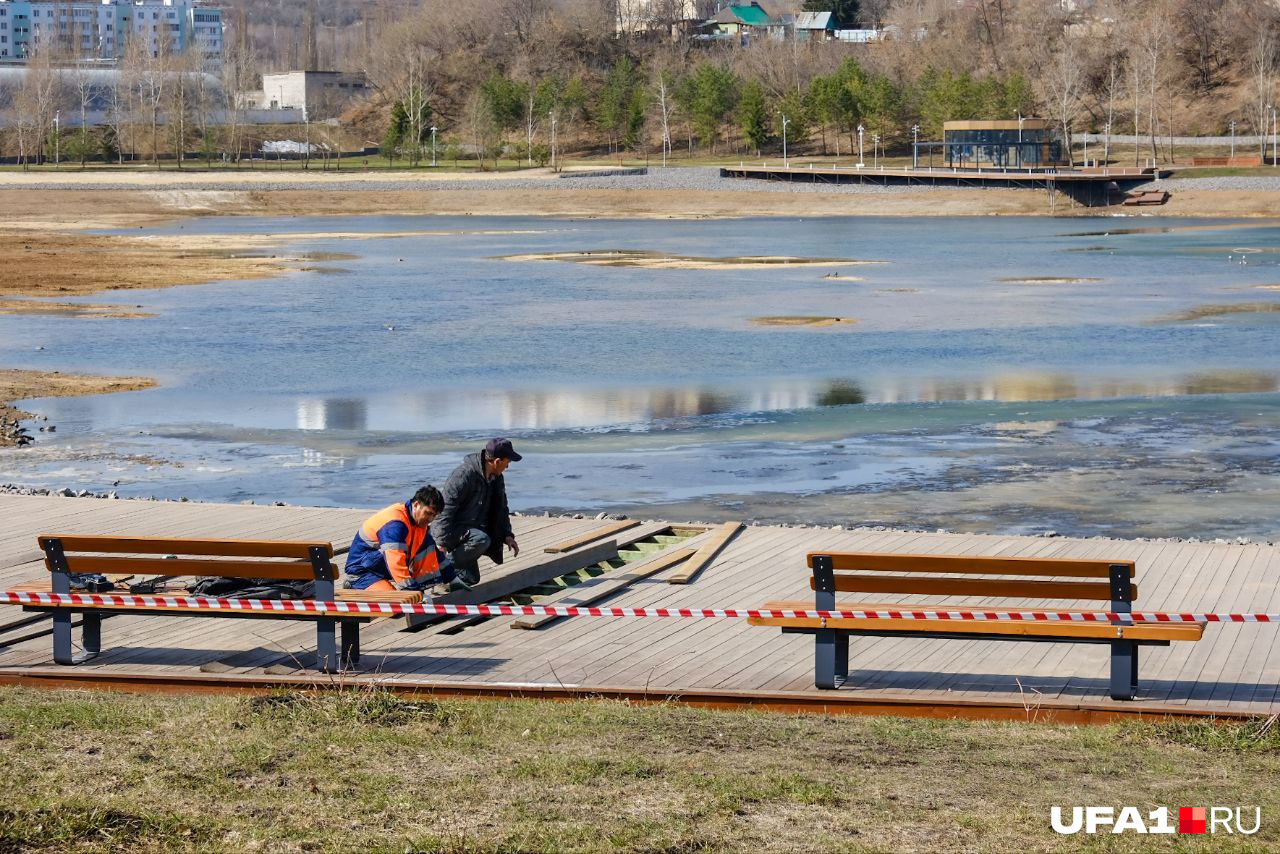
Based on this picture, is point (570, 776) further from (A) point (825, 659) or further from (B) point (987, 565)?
(B) point (987, 565)

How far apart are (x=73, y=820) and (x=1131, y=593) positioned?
5.97m

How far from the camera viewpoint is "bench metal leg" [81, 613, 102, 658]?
1071 centimetres

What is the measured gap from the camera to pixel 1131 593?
9.50 meters

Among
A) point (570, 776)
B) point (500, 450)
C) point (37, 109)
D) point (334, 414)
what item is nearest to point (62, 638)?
point (500, 450)

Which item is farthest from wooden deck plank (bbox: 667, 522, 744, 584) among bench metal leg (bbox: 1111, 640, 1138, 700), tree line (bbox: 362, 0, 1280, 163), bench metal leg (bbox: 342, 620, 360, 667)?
tree line (bbox: 362, 0, 1280, 163)

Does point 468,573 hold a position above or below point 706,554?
above

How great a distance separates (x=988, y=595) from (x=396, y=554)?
4.19 m

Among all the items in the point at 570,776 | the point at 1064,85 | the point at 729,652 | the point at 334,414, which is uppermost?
the point at 1064,85

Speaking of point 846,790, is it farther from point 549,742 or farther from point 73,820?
point 73,820

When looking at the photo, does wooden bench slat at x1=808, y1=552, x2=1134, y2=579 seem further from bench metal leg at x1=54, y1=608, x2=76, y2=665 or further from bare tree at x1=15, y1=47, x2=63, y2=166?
bare tree at x1=15, y1=47, x2=63, y2=166

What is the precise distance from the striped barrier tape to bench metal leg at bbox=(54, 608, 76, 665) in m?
0.10

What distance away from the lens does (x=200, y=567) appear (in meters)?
10.2

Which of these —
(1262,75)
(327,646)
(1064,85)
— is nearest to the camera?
(327,646)

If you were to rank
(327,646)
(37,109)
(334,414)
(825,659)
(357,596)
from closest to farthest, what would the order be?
1. (825,659)
2. (327,646)
3. (357,596)
4. (334,414)
5. (37,109)
